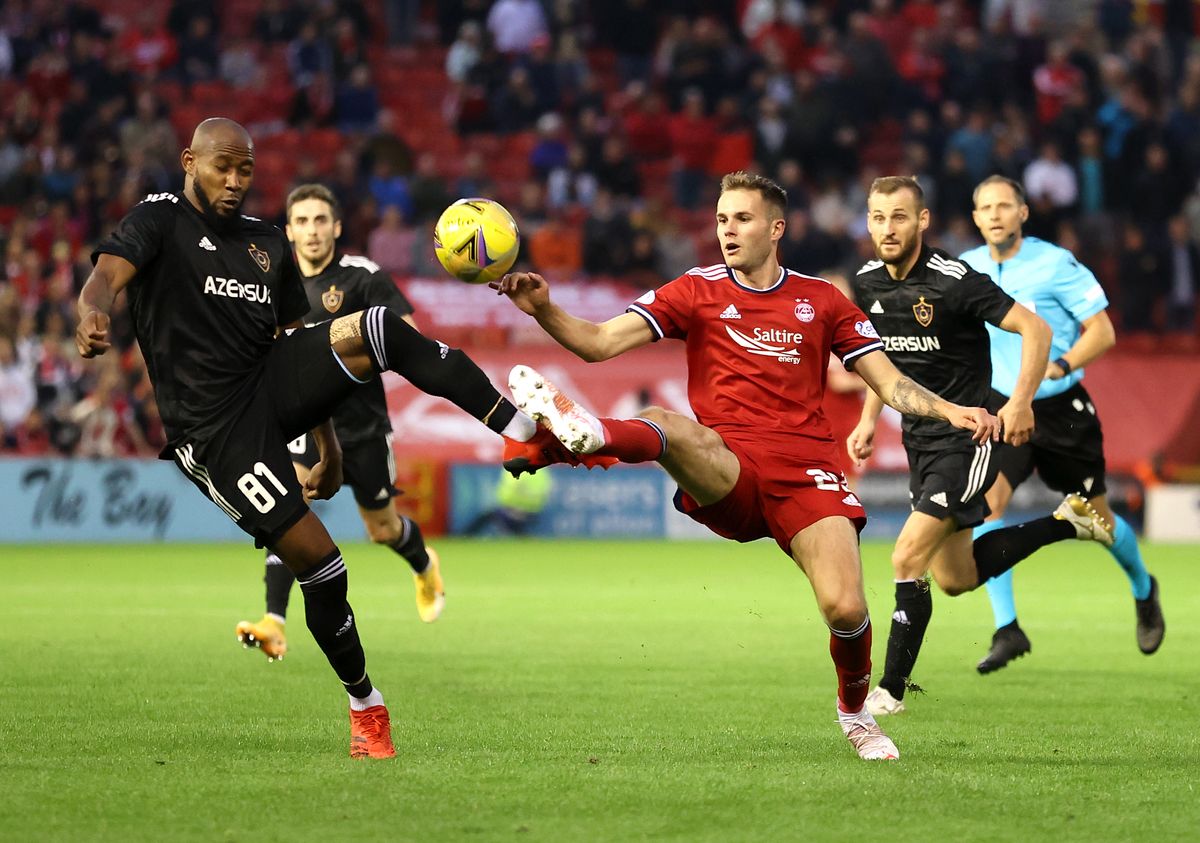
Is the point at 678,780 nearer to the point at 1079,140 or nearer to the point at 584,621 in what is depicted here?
the point at 584,621

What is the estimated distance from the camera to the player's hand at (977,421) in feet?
21.4

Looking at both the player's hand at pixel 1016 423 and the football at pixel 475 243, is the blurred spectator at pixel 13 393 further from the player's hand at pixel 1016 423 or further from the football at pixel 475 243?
the player's hand at pixel 1016 423

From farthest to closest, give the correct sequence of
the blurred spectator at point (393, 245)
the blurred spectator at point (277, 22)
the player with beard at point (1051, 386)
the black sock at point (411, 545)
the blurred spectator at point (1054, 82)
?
the blurred spectator at point (1054, 82)
the blurred spectator at point (277, 22)
the blurred spectator at point (393, 245)
the black sock at point (411, 545)
the player with beard at point (1051, 386)

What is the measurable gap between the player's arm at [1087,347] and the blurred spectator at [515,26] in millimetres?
16887

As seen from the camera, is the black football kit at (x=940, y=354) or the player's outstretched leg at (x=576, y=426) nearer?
the player's outstretched leg at (x=576, y=426)

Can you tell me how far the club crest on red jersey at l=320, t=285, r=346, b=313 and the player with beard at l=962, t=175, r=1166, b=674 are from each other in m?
3.60

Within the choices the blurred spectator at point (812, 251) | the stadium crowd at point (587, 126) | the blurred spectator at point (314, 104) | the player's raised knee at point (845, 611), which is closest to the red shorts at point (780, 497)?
the player's raised knee at point (845, 611)

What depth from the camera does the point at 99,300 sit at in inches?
235

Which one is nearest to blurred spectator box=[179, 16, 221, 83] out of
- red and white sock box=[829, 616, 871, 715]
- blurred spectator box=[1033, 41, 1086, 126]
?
blurred spectator box=[1033, 41, 1086, 126]

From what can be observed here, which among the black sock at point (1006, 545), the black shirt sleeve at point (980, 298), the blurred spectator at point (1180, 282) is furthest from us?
the blurred spectator at point (1180, 282)

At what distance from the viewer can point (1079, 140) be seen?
2377 cm

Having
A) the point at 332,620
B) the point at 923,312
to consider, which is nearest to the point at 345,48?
the point at 923,312

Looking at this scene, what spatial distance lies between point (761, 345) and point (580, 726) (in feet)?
5.57

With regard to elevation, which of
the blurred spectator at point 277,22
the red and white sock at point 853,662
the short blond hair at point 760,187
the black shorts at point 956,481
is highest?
the blurred spectator at point 277,22
